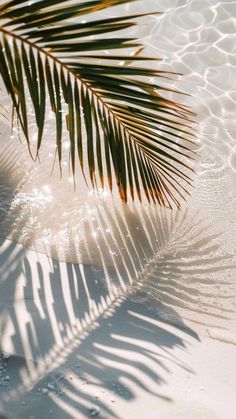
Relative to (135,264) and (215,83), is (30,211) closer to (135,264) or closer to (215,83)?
(135,264)

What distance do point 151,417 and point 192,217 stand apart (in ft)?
6.27

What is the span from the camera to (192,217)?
4070mm

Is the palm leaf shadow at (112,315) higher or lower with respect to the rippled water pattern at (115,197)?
lower

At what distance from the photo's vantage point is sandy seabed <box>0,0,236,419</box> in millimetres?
2480

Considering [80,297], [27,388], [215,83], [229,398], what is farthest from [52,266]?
[215,83]

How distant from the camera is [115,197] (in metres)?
4.14

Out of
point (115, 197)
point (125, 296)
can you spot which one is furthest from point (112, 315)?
point (115, 197)

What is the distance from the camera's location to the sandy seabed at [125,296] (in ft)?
8.14

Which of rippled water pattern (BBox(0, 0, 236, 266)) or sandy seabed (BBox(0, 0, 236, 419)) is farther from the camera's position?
rippled water pattern (BBox(0, 0, 236, 266))

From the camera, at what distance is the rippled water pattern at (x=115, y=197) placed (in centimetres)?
375

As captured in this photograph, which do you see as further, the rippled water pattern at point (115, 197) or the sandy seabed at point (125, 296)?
the rippled water pattern at point (115, 197)

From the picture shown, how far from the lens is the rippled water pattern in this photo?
3.75 meters

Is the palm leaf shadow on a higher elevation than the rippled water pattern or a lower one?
lower

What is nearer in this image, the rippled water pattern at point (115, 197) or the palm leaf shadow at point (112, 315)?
the palm leaf shadow at point (112, 315)
